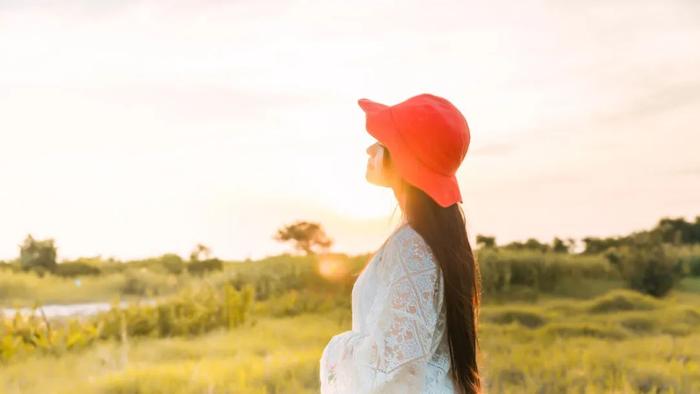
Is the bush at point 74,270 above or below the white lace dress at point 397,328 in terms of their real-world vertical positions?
above

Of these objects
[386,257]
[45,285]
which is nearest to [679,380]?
[386,257]

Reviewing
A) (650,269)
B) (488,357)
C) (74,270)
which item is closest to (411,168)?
(488,357)

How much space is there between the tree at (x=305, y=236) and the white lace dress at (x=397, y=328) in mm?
11101

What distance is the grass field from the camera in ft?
20.5

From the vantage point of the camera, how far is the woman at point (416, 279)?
238 cm

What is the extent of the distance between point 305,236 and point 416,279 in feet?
38.0

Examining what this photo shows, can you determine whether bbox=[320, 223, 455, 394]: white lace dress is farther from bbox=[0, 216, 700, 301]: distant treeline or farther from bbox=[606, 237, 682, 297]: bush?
bbox=[606, 237, 682, 297]: bush

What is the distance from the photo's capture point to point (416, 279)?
2379mm

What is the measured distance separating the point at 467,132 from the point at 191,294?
312 inches

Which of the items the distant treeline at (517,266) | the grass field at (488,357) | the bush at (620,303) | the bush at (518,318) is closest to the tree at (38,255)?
the distant treeline at (517,266)

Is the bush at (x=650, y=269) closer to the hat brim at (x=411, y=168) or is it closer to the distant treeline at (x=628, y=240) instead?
the distant treeline at (x=628, y=240)

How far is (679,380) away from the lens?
20.5 ft

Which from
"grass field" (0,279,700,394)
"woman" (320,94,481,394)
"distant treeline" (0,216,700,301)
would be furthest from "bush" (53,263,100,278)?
"woman" (320,94,481,394)

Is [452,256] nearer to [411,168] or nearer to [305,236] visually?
[411,168]
